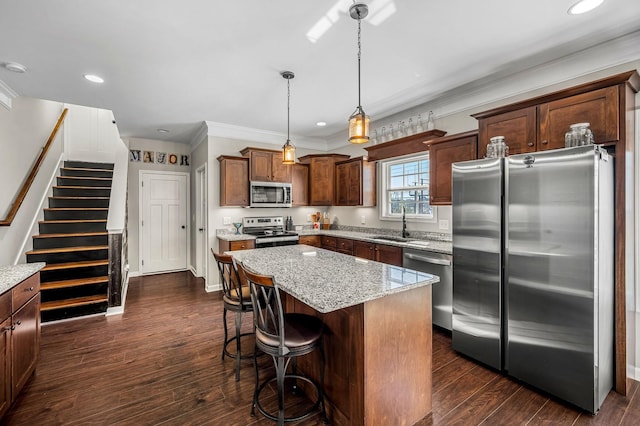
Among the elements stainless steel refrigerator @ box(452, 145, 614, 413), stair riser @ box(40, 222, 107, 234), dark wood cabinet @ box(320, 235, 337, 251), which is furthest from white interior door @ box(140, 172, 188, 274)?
stainless steel refrigerator @ box(452, 145, 614, 413)

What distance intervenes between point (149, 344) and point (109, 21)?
9.60 feet

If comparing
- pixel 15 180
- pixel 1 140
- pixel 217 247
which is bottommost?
pixel 217 247

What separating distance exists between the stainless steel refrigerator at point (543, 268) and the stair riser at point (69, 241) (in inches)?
188

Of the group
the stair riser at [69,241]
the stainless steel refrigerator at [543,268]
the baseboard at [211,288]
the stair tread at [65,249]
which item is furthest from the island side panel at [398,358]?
the stair riser at [69,241]

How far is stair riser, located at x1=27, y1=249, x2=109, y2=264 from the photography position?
3.71m

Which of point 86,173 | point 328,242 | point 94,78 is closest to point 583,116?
point 328,242

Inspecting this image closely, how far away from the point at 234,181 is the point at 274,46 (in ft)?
8.66

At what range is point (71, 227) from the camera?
433 centimetres

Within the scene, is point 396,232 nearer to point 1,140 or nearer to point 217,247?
point 217,247

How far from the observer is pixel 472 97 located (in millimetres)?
3424

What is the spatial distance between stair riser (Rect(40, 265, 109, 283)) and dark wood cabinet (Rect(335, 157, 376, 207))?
3.79 meters

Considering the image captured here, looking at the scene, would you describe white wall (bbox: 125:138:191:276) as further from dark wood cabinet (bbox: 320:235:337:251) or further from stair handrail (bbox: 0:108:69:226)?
dark wood cabinet (bbox: 320:235:337:251)

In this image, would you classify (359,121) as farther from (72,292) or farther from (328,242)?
(72,292)

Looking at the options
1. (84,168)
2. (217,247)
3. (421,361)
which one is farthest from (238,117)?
(421,361)
